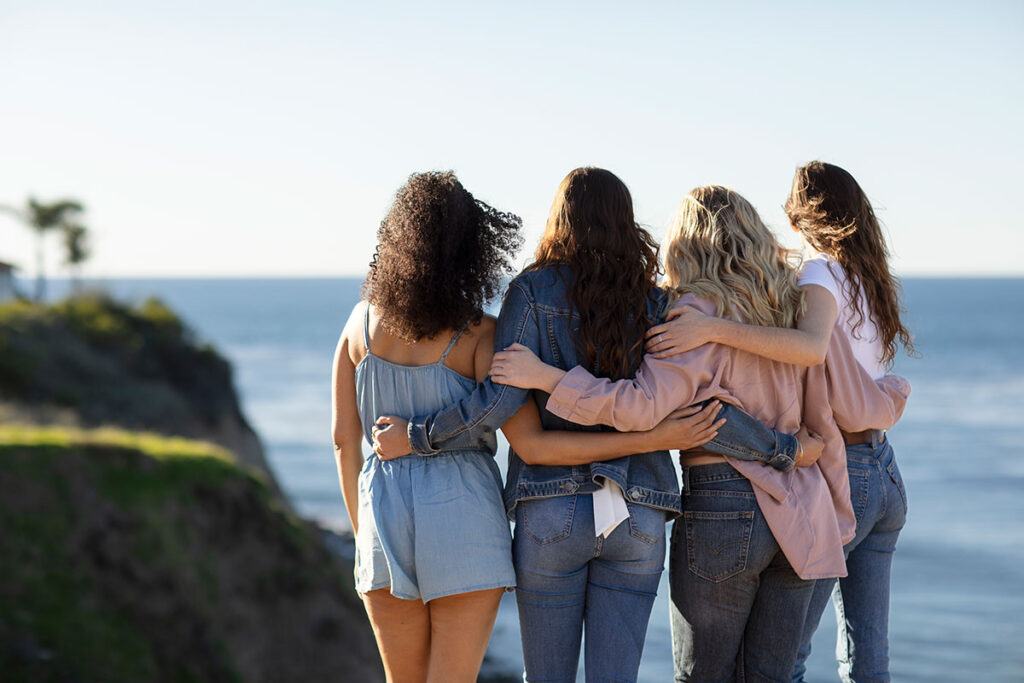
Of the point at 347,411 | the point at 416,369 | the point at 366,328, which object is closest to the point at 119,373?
the point at 347,411

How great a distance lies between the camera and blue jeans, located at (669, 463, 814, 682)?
2.83 meters

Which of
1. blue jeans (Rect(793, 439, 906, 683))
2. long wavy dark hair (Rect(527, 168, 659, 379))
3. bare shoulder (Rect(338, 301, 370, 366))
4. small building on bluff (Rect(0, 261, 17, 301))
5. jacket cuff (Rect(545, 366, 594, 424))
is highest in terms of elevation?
long wavy dark hair (Rect(527, 168, 659, 379))

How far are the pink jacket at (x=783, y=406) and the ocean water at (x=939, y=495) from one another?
1.69ft

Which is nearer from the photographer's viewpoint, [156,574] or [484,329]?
[484,329]

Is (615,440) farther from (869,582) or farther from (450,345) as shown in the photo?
(869,582)

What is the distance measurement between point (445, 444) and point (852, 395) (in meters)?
1.31

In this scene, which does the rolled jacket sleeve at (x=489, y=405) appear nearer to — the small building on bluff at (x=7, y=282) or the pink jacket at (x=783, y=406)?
the pink jacket at (x=783, y=406)

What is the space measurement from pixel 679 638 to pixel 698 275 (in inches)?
45.4

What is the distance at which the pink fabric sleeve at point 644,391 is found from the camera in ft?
9.17

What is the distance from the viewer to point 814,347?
9.48ft

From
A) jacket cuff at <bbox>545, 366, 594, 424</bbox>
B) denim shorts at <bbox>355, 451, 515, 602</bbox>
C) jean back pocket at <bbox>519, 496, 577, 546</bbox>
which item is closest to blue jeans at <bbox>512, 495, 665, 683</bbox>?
jean back pocket at <bbox>519, 496, 577, 546</bbox>

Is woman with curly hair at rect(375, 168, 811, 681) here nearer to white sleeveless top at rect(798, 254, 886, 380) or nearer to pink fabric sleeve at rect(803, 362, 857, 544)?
pink fabric sleeve at rect(803, 362, 857, 544)

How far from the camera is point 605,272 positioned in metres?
2.88

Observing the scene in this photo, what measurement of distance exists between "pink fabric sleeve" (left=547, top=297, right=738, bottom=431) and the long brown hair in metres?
0.57
